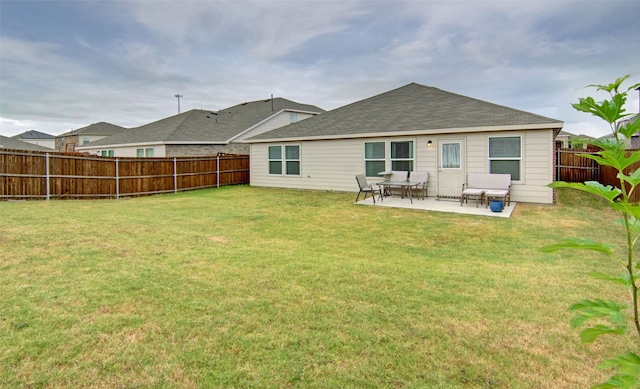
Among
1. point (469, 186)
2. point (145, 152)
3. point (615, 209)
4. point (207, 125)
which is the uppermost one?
point (207, 125)

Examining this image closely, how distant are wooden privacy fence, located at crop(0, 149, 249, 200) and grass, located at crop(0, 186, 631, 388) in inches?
243

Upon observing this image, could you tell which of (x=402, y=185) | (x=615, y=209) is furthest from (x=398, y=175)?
(x=615, y=209)

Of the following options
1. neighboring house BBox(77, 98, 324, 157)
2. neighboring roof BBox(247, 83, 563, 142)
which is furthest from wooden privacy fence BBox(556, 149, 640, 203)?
neighboring house BBox(77, 98, 324, 157)

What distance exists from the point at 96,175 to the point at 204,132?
1048 centimetres

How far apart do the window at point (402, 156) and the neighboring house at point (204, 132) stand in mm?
12340

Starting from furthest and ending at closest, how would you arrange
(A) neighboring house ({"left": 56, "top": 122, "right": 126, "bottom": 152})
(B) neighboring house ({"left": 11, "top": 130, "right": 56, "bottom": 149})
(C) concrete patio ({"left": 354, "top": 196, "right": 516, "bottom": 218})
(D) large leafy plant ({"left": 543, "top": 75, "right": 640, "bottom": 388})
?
(B) neighboring house ({"left": 11, "top": 130, "right": 56, "bottom": 149}), (A) neighboring house ({"left": 56, "top": 122, "right": 126, "bottom": 152}), (C) concrete patio ({"left": 354, "top": 196, "right": 516, "bottom": 218}), (D) large leafy plant ({"left": 543, "top": 75, "right": 640, "bottom": 388})

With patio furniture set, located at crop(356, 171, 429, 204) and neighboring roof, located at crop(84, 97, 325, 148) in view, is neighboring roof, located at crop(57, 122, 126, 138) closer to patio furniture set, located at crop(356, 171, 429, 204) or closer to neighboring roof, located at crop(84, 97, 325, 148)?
neighboring roof, located at crop(84, 97, 325, 148)

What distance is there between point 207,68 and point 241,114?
152 inches

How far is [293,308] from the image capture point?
3699 mm

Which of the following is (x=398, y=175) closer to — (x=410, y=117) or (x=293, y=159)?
(x=410, y=117)

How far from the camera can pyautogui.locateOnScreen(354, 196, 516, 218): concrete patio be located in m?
9.74

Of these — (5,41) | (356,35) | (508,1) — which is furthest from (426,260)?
(5,41)

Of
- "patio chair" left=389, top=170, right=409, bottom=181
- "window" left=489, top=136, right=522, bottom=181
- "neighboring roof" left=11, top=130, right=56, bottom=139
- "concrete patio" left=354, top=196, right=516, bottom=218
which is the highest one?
"neighboring roof" left=11, top=130, right=56, bottom=139

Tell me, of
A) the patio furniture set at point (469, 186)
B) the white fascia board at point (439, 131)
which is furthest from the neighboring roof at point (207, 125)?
the patio furniture set at point (469, 186)
